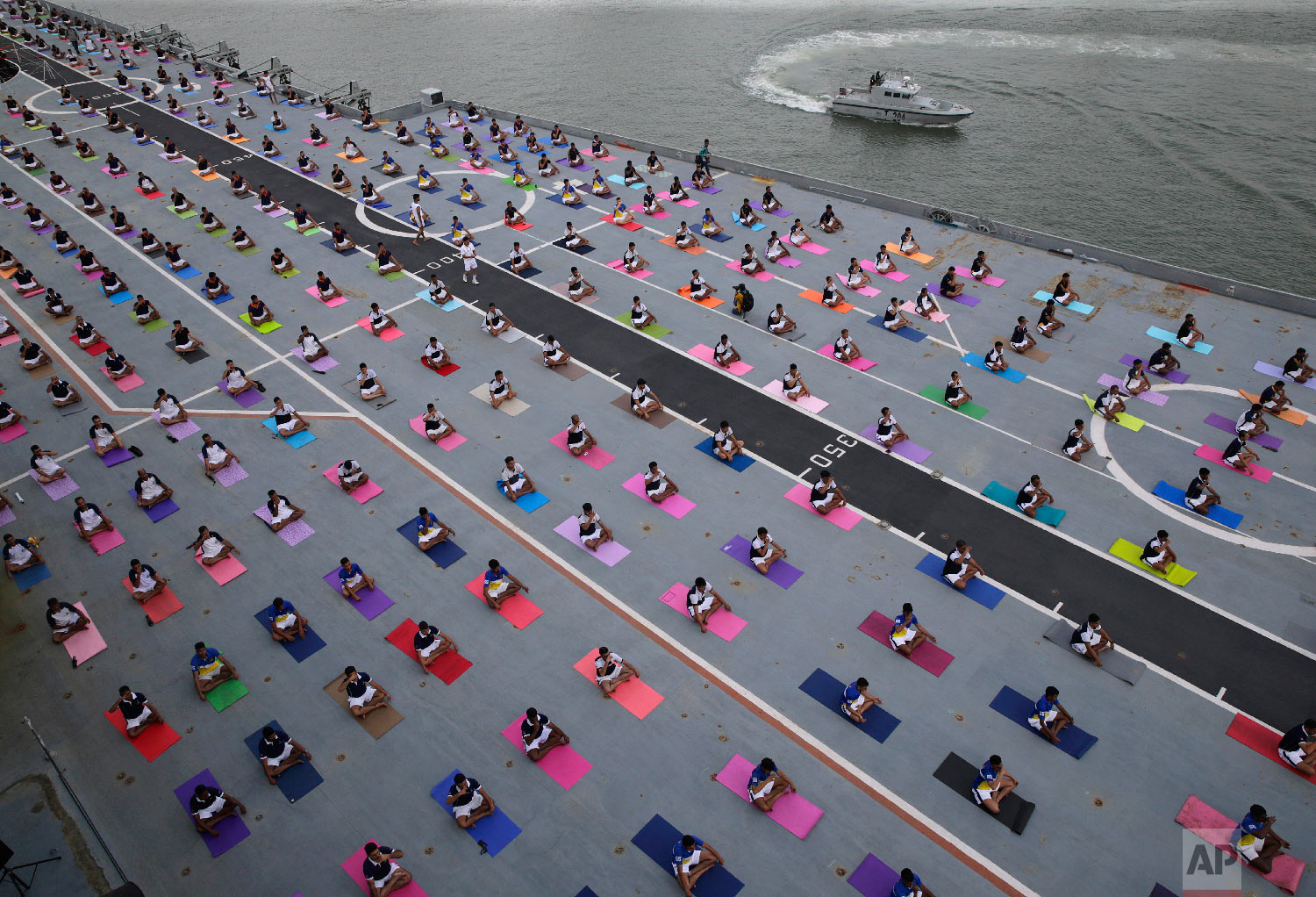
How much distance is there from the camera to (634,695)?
1761 centimetres

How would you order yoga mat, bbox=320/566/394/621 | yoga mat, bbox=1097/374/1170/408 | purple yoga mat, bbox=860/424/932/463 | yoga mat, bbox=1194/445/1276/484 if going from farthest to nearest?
yoga mat, bbox=1097/374/1170/408 < purple yoga mat, bbox=860/424/932/463 < yoga mat, bbox=1194/445/1276/484 < yoga mat, bbox=320/566/394/621

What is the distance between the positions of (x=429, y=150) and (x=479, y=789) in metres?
42.4

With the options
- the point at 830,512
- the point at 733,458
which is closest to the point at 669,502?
the point at 733,458

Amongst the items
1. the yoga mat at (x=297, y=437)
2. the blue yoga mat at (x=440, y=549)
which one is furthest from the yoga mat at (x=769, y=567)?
the yoga mat at (x=297, y=437)

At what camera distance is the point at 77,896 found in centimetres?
1411

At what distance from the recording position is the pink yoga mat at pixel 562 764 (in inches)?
631

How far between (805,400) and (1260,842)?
16458mm

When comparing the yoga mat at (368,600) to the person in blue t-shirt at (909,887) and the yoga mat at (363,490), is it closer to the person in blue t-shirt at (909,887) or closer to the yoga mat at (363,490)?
the yoga mat at (363,490)

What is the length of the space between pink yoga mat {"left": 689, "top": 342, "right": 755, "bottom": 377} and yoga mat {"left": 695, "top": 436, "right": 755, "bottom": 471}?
432 cm

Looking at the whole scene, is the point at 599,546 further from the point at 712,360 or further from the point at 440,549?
the point at 712,360

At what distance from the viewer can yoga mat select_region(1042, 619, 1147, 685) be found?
58.9 feet

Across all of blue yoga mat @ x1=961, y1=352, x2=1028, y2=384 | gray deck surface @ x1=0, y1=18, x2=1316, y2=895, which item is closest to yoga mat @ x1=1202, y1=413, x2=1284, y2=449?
gray deck surface @ x1=0, y1=18, x2=1316, y2=895

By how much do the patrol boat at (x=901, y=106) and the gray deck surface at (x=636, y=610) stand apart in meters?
35.4

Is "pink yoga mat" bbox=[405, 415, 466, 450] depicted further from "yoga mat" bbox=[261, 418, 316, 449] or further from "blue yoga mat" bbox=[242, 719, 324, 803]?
"blue yoga mat" bbox=[242, 719, 324, 803]
